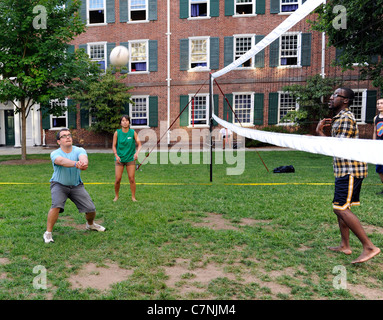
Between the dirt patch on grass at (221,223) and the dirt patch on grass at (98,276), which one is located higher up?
the dirt patch on grass at (98,276)

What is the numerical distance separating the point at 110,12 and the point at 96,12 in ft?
4.39

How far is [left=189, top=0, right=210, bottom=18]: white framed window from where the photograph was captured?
2398 centimetres

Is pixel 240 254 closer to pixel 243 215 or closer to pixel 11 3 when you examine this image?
pixel 243 215

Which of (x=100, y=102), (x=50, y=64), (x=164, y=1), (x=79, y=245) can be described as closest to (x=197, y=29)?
(x=164, y=1)

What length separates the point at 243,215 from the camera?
235 inches

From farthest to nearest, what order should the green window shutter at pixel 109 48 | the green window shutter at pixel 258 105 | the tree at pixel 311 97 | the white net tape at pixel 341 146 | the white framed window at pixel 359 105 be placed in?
1. the green window shutter at pixel 109 48
2. the green window shutter at pixel 258 105
3. the tree at pixel 311 97
4. the white framed window at pixel 359 105
5. the white net tape at pixel 341 146

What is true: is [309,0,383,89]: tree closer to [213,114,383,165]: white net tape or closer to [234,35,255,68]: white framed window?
[213,114,383,165]: white net tape

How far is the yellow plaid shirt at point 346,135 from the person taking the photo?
12.3 ft

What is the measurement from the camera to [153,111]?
24828mm

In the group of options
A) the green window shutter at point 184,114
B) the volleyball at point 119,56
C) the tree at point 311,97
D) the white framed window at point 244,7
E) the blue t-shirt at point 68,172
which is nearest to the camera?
the blue t-shirt at point 68,172

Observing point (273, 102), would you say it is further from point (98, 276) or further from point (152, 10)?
point (98, 276)

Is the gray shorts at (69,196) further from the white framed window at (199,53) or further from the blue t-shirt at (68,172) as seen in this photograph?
the white framed window at (199,53)

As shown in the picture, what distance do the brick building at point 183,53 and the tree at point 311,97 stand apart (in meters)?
2.24

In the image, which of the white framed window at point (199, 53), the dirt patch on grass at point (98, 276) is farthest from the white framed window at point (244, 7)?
the dirt patch on grass at point (98, 276)
